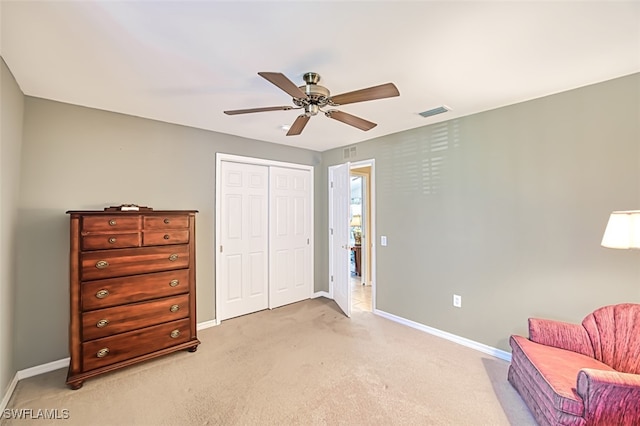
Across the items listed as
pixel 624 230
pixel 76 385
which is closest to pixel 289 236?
pixel 76 385

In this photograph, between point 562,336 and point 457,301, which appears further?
point 457,301

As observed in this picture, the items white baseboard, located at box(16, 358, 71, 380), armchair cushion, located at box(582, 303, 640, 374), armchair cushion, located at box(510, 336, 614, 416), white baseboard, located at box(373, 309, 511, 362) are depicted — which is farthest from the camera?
white baseboard, located at box(373, 309, 511, 362)

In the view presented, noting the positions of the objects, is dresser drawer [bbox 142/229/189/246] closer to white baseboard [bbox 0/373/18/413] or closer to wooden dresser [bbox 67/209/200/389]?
wooden dresser [bbox 67/209/200/389]

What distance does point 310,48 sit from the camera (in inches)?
70.3

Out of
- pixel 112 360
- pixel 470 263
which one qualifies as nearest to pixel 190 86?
pixel 112 360

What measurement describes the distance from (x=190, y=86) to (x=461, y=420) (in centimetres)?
320

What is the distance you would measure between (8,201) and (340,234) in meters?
3.36

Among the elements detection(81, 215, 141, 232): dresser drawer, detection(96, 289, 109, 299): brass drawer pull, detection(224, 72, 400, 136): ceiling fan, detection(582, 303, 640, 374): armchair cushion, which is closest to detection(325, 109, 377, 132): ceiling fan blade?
detection(224, 72, 400, 136): ceiling fan

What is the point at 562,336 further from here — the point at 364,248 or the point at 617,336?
the point at 364,248

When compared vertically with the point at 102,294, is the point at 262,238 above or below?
above

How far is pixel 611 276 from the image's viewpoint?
224 centimetres

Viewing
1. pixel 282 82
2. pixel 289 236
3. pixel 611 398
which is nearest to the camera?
pixel 611 398

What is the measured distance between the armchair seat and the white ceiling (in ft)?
5.87

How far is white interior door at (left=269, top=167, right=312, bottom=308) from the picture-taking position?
4.22 m
